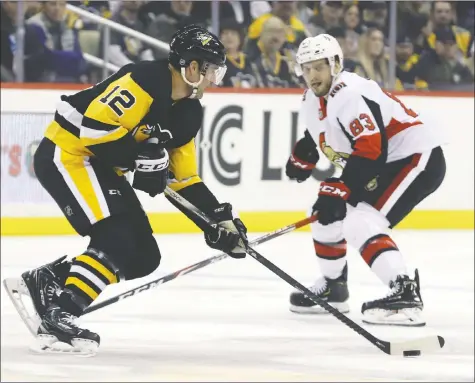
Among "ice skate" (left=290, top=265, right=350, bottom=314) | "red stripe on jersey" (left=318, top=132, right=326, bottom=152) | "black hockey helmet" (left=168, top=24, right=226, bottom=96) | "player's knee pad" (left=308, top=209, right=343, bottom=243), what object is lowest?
"ice skate" (left=290, top=265, right=350, bottom=314)

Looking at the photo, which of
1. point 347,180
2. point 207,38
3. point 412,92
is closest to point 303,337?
point 347,180

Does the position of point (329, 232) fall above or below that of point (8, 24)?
below

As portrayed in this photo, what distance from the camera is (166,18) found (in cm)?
779

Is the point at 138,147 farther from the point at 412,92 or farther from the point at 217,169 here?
the point at 412,92

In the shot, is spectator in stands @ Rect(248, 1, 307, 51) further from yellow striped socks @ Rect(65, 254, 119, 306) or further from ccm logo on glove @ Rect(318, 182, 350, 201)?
yellow striped socks @ Rect(65, 254, 119, 306)

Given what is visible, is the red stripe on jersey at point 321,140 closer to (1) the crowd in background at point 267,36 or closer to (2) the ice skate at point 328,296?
(2) the ice skate at point 328,296

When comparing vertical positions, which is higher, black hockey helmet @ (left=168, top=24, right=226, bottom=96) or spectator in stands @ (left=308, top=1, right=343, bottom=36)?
black hockey helmet @ (left=168, top=24, right=226, bottom=96)

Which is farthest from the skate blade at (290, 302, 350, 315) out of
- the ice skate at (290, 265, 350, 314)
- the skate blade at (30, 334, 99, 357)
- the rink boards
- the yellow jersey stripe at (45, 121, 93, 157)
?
the rink boards

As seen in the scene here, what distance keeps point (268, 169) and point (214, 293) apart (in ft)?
6.87

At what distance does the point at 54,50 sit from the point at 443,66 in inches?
99.8

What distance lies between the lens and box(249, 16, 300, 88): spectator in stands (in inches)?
312

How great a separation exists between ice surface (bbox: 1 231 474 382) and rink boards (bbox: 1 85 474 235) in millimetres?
344

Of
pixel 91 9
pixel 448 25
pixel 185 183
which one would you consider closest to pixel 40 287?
pixel 185 183

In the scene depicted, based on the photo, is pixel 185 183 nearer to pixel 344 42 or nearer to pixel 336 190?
pixel 336 190
